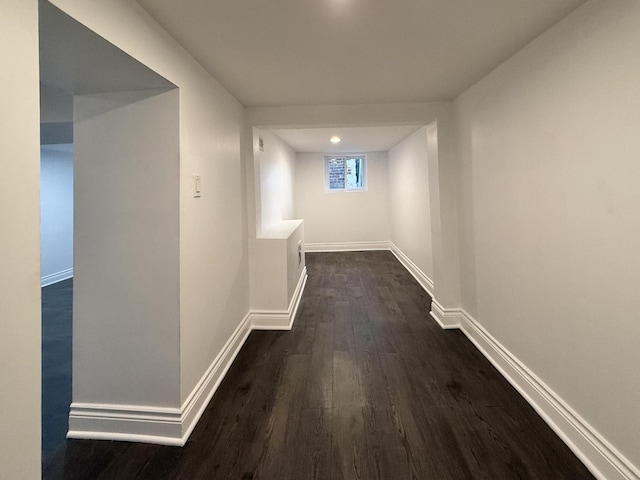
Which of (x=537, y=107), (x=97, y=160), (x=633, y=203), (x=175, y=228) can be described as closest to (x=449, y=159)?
(x=537, y=107)

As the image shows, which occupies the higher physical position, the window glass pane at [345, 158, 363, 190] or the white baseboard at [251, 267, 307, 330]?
the window glass pane at [345, 158, 363, 190]

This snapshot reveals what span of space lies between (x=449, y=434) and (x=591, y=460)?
1.94ft

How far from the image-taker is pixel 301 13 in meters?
1.44

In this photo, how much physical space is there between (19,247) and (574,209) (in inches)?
83.5

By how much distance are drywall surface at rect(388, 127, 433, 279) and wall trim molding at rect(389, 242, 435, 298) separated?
0.22 ft

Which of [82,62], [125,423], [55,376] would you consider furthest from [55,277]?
[82,62]

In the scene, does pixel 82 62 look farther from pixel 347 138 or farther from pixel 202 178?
pixel 347 138

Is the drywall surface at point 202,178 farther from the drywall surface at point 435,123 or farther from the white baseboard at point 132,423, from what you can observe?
the drywall surface at point 435,123

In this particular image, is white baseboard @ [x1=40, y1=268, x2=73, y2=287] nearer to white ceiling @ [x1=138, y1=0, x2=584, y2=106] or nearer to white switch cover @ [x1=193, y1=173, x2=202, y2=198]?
white switch cover @ [x1=193, y1=173, x2=202, y2=198]

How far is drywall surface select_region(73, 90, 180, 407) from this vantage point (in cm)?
164

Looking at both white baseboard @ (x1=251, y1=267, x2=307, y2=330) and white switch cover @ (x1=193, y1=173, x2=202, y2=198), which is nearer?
white switch cover @ (x1=193, y1=173, x2=202, y2=198)

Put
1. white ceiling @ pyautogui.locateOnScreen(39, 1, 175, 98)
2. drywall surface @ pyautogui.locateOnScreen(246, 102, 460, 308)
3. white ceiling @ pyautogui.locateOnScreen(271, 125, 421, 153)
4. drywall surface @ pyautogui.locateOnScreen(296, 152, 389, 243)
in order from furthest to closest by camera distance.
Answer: drywall surface @ pyautogui.locateOnScreen(296, 152, 389, 243) → white ceiling @ pyautogui.locateOnScreen(271, 125, 421, 153) → drywall surface @ pyautogui.locateOnScreen(246, 102, 460, 308) → white ceiling @ pyautogui.locateOnScreen(39, 1, 175, 98)

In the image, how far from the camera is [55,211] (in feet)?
17.4

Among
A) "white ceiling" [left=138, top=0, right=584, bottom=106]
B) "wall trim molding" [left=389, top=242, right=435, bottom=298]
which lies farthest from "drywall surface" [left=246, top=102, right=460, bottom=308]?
"wall trim molding" [left=389, top=242, right=435, bottom=298]
